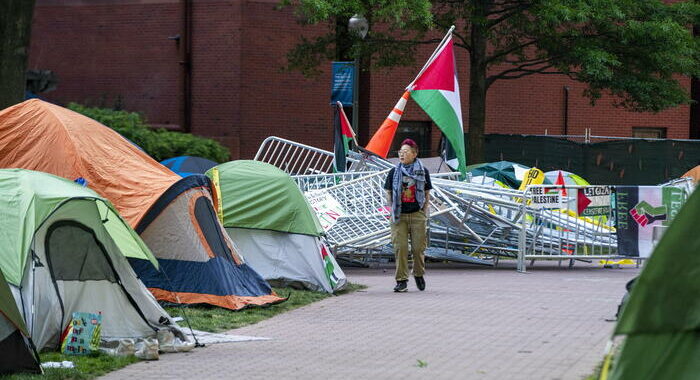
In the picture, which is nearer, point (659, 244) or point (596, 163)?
point (659, 244)

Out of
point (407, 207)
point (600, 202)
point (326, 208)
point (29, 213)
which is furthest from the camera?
point (600, 202)

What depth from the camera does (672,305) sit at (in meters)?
4.14

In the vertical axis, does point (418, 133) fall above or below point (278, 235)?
above

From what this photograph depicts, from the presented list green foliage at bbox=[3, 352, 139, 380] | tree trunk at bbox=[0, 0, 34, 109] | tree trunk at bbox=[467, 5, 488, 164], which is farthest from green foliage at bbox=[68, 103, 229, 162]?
green foliage at bbox=[3, 352, 139, 380]

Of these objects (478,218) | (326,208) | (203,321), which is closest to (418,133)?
(478,218)

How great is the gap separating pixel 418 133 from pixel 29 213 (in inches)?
815

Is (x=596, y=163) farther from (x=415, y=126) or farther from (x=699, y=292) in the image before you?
(x=699, y=292)

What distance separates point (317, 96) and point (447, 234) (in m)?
11.2

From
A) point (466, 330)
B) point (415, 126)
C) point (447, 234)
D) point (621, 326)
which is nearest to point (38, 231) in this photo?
point (466, 330)

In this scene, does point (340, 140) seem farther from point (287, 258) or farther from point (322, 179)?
point (287, 258)

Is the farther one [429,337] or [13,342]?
[429,337]

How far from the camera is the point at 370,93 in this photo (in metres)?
28.1

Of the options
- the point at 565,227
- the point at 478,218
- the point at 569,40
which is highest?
the point at 569,40

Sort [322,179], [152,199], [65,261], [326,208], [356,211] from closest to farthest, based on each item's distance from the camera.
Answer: [65,261], [152,199], [326,208], [356,211], [322,179]
